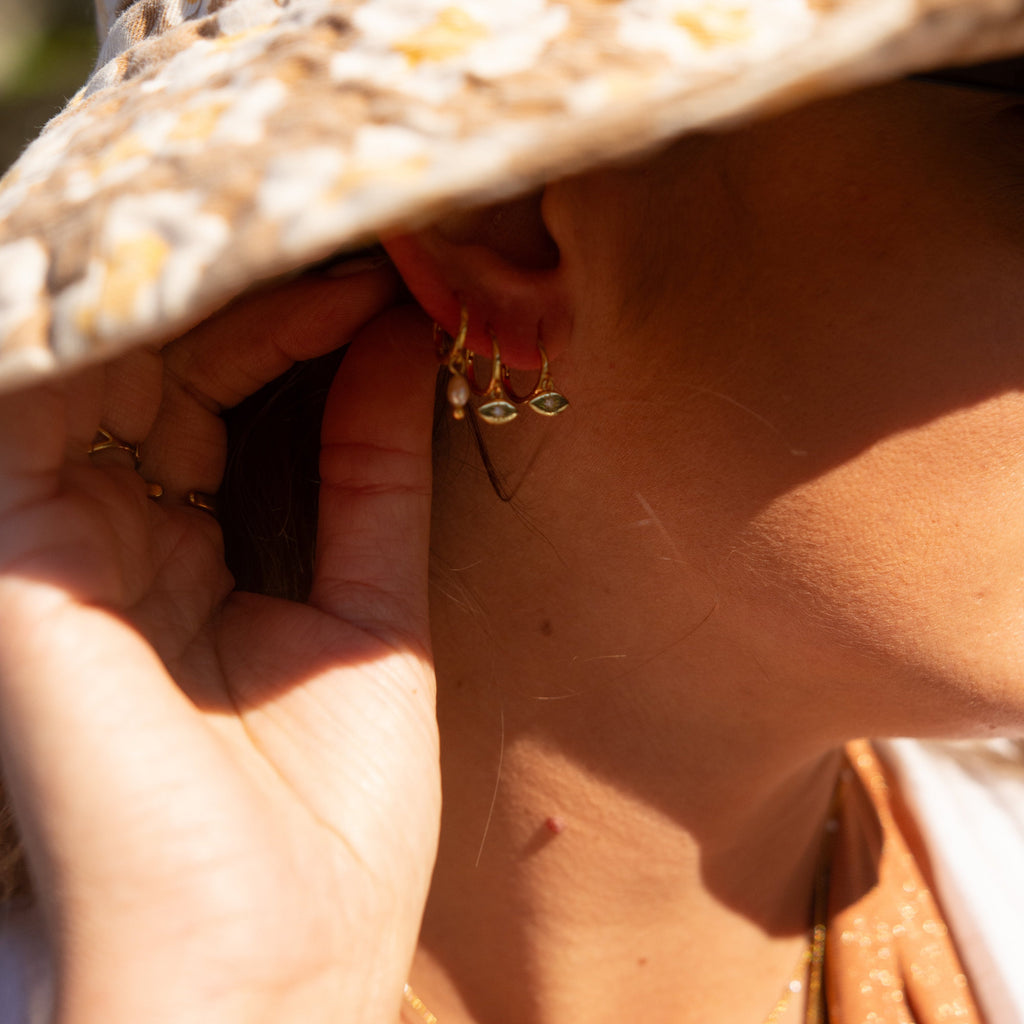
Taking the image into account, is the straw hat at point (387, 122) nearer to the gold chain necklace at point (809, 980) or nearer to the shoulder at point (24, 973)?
the shoulder at point (24, 973)

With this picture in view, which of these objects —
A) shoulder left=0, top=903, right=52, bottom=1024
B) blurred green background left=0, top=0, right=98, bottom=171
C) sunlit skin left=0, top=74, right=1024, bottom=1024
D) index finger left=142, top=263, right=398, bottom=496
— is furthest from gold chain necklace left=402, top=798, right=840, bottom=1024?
blurred green background left=0, top=0, right=98, bottom=171

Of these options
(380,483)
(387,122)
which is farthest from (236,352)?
(387,122)

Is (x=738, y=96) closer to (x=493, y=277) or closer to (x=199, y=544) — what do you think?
(x=493, y=277)

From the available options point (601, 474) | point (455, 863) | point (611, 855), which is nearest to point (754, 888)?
point (611, 855)

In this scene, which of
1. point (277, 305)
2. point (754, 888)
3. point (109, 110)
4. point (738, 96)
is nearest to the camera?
point (738, 96)

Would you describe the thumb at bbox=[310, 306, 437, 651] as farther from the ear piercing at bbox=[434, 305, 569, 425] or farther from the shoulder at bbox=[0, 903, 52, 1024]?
the shoulder at bbox=[0, 903, 52, 1024]

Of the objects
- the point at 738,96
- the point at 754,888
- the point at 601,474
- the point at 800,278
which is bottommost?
the point at 754,888

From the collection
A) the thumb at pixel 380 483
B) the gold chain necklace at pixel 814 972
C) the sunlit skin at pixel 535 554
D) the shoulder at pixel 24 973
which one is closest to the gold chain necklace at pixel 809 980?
the gold chain necklace at pixel 814 972
